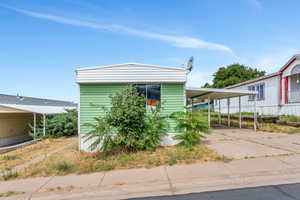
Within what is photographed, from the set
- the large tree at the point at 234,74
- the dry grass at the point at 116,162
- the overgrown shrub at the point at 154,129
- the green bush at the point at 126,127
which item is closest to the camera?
the dry grass at the point at 116,162

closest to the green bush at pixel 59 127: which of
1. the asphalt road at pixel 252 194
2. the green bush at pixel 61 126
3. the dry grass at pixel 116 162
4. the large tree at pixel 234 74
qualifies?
the green bush at pixel 61 126

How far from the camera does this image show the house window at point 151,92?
6.78m

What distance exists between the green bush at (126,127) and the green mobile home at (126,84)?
944 millimetres

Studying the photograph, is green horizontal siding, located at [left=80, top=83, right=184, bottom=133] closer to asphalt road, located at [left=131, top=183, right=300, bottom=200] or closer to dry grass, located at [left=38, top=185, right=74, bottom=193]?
dry grass, located at [left=38, top=185, right=74, bottom=193]

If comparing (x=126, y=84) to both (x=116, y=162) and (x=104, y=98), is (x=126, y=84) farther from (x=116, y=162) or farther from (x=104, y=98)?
(x=116, y=162)

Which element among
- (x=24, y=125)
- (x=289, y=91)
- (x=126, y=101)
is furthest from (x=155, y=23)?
(x=24, y=125)

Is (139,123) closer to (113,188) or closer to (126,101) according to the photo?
(126,101)

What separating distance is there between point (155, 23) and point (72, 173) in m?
10.8

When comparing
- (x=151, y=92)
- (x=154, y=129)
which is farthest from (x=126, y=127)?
(x=151, y=92)

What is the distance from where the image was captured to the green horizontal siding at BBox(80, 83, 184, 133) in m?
6.59

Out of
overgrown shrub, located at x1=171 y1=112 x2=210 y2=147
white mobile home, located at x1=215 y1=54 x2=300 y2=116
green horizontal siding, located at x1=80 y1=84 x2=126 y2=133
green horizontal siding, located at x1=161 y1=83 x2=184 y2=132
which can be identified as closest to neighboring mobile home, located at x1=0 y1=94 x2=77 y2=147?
green horizontal siding, located at x1=80 y1=84 x2=126 y2=133

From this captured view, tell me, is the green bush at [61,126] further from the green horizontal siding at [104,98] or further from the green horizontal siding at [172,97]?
the green horizontal siding at [172,97]

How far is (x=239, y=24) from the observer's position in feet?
38.6

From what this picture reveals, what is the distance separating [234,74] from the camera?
3706 centimetres
